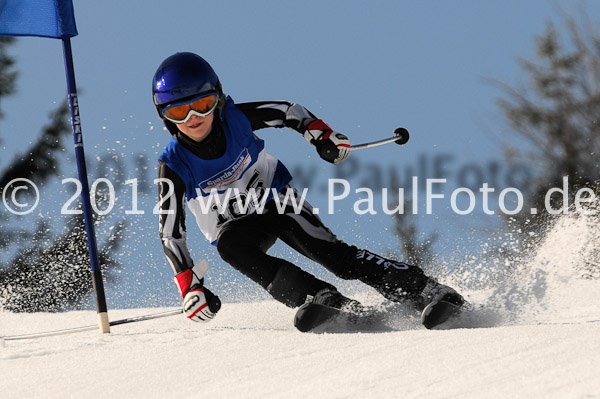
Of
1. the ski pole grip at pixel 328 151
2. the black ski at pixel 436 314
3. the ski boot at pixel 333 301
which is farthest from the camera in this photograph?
the ski pole grip at pixel 328 151

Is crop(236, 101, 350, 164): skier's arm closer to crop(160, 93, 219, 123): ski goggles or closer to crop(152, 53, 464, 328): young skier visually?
crop(152, 53, 464, 328): young skier

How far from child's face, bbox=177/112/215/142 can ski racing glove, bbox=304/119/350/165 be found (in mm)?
584

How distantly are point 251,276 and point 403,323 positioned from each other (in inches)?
33.6

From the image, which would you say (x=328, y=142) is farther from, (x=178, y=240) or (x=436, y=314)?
(x=436, y=314)

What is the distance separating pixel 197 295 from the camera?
12.1 ft

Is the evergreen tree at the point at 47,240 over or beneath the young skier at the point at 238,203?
beneath

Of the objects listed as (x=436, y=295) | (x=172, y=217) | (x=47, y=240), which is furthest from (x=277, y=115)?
(x=47, y=240)

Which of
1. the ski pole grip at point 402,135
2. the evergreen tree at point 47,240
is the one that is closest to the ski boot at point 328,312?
the ski pole grip at point 402,135

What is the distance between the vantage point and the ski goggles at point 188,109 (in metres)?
3.76

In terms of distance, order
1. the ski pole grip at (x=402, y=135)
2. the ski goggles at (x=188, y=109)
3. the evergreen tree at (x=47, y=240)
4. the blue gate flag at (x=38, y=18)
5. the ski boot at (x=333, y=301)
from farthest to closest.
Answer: the evergreen tree at (x=47, y=240) → the blue gate flag at (x=38, y=18) → the ski pole grip at (x=402, y=135) → the ski goggles at (x=188, y=109) → the ski boot at (x=333, y=301)

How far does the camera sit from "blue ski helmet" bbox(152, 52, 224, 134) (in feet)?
12.3

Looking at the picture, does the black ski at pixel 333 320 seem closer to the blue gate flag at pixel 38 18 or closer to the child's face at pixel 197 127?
the child's face at pixel 197 127

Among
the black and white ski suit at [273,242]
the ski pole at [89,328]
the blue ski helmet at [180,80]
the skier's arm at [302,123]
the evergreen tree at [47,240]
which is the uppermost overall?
the blue ski helmet at [180,80]

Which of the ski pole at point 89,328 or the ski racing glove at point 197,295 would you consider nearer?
the ski racing glove at point 197,295
